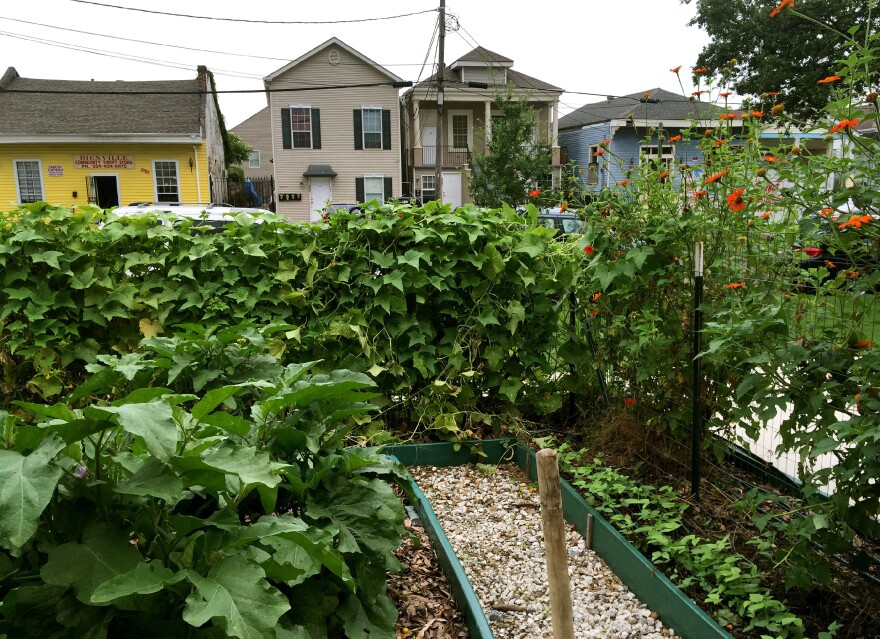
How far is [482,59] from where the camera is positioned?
1104 inches

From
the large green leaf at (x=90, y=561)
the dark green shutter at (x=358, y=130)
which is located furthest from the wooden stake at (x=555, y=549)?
the dark green shutter at (x=358, y=130)

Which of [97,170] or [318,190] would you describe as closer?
[97,170]

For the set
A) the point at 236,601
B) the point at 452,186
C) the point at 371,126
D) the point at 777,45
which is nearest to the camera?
the point at 236,601

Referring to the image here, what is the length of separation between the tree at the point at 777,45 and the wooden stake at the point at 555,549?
76.0 ft

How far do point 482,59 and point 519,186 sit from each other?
29.2 ft

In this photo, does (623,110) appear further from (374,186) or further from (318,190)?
(318,190)

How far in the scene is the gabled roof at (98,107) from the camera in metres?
22.7

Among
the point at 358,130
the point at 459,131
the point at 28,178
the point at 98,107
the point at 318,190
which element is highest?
the point at 98,107

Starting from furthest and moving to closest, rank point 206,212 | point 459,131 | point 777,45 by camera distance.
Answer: point 459,131, point 777,45, point 206,212

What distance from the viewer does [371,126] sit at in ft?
86.9

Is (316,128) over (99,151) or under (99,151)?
over

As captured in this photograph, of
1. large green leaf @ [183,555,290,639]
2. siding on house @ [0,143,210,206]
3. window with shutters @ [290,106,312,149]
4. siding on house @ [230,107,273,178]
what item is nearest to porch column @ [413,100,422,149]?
window with shutters @ [290,106,312,149]

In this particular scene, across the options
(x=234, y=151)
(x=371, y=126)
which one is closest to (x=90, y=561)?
(x=371, y=126)

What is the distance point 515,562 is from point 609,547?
0.43 metres
